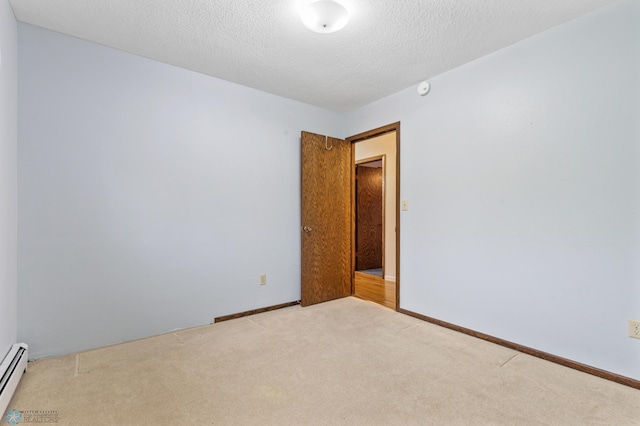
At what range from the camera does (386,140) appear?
5.03 metres

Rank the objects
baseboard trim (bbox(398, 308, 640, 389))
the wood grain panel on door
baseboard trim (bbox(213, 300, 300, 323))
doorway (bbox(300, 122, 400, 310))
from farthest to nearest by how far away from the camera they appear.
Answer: the wood grain panel on door
doorway (bbox(300, 122, 400, 310))
baseboard trim (bbox(213, 300, 300, 323))
baseboard trim (bbox(398, 308, 640, 389))

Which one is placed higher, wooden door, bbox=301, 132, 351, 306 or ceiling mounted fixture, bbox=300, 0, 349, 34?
ceiling mounted fixture, bbox=300, 0, 349, 34

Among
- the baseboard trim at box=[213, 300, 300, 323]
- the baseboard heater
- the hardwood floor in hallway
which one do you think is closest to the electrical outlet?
the hardwood floor in hallway

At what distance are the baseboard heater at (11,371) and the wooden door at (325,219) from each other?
2337 mm

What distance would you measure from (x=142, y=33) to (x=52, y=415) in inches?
99.4

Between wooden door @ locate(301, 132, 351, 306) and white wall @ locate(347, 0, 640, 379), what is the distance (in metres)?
1.04

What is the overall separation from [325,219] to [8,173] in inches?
110

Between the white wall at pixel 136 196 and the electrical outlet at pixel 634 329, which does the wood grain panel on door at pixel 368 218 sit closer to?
the white wall at pixel 136 196

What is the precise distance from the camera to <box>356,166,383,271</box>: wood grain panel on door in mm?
5590

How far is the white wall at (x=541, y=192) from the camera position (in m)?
1.97

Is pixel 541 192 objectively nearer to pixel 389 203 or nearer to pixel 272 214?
pixel 272 214

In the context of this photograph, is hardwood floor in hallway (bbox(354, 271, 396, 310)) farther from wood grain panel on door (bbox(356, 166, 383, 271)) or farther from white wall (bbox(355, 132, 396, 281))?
wood grain panel on door (bbox(356, 166, 383, 271))

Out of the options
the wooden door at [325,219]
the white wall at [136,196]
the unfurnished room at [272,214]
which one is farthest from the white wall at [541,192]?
the white wall at [136,196]

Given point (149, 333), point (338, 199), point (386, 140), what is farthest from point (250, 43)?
point (386, 140)
